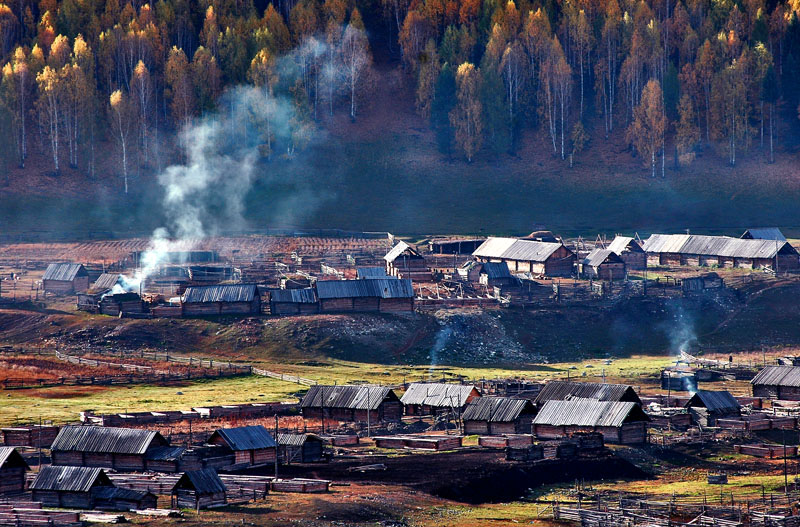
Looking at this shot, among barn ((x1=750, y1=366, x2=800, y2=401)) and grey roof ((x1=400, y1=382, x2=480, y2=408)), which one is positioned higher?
grey roof ((x1=400, y1=382, x2=480, y2=408))

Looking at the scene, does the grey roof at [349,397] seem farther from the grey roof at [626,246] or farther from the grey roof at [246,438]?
the grey roof at [626,246]

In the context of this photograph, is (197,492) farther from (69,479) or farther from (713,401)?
(713,401)

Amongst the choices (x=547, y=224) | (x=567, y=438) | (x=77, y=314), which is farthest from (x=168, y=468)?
(x=547, y=224)

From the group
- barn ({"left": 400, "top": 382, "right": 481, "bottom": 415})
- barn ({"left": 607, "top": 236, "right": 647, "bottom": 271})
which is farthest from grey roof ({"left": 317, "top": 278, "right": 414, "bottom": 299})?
barn ({"left": 607, "top": 236, "right": 647, "bottom": 271})

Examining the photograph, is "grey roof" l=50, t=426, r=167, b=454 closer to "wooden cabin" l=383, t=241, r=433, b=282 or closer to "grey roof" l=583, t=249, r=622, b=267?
"wooden cabin" l=383, t=241, r=433, b=282

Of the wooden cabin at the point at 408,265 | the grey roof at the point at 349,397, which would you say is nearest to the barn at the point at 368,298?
the wooden cabin at the point at 408,265
